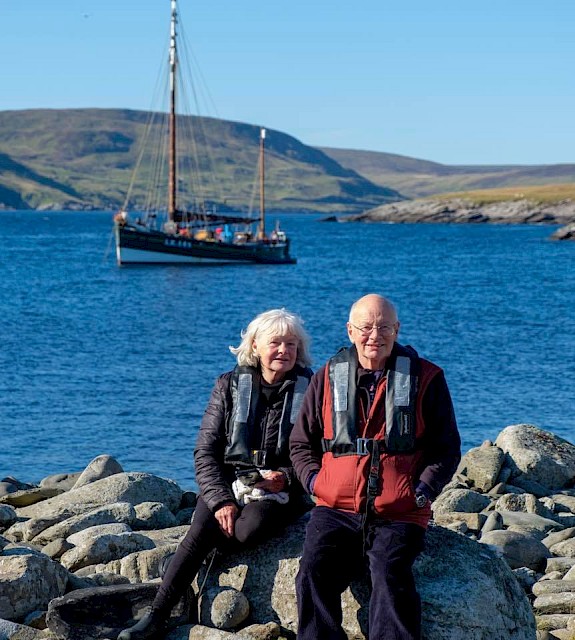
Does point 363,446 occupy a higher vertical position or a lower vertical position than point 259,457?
higher

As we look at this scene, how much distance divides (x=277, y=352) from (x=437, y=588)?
5.53 ft

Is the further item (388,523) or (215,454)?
(215,454)

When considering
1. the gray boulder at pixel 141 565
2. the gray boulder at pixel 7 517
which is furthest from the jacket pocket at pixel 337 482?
the gray boulder at pixel 7 517

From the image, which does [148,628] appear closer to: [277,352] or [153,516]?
[277,352]

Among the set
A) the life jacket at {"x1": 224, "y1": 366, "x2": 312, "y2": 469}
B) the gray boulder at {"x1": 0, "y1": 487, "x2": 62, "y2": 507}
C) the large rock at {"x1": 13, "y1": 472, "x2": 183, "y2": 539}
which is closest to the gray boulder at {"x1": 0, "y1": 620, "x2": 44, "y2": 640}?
the life jacket at {"x1": 224, "y1": 366, "x2": 312, "y2": 469}

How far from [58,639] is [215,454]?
1458mm

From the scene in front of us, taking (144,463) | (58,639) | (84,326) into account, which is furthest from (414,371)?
(84,326)

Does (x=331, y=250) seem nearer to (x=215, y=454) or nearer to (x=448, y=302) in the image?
(x=448, y=302)

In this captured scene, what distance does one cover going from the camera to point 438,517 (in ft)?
40.4

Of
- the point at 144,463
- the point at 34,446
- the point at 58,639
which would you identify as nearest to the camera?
the point at 58,639

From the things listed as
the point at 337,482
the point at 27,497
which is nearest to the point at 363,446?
the point at 337,482

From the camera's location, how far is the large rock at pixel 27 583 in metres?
7.48

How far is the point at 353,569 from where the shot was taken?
6.72 meters

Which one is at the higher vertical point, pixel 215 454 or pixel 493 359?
pixel 215 454
